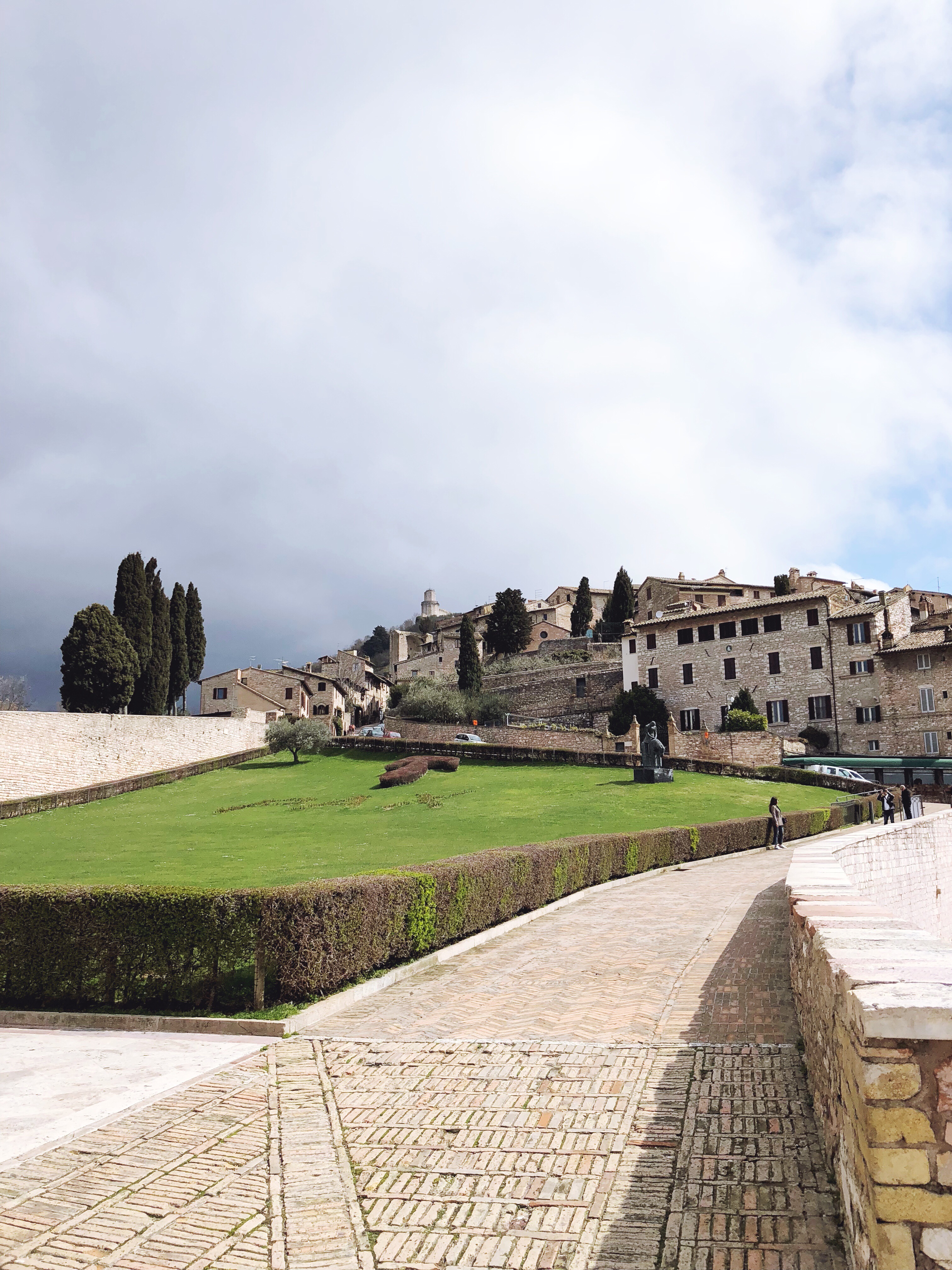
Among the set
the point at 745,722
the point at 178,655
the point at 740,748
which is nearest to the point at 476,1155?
the point at 740,748

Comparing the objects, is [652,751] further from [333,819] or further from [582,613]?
[582,613]

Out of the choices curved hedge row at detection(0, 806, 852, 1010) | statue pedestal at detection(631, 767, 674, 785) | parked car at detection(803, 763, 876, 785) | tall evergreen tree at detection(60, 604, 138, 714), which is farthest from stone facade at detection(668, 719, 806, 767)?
curved hedge row at detection(0, 806, 852, 1010)

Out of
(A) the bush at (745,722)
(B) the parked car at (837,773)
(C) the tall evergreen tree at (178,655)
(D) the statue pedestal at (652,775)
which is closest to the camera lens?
(D) the statue pedestal at (652,775)

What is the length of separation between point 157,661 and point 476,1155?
53.6 m

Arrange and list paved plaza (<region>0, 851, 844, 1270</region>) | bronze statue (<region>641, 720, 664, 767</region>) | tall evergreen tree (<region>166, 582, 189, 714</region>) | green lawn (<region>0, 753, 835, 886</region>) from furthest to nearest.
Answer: tall evergreen tree (<region>166, 582, 189, 714</region>) < bronze statue (<region>641, 720, 664, 767</region>) < green lawn (<region>0, 753, 835, 886</region>) < paved plaza (<region>0, 851, 844, 1270</region>)

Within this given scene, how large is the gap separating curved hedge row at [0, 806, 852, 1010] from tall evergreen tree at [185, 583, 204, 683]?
188 feet

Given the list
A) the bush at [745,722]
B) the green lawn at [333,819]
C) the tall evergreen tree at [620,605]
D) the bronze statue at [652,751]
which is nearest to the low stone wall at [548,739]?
the green lawn at [333,819]

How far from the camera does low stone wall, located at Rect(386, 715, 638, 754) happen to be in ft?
158

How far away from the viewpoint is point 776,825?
2575 cm

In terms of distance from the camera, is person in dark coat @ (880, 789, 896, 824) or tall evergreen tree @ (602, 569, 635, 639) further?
tall evergreen tree @ (602, 569, 635, 639)

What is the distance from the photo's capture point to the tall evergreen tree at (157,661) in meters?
54.6

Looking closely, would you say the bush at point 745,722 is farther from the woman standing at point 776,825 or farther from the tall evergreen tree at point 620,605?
the tall evergreen tree at point 620,605

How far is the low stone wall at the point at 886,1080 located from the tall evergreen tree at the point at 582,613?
3417 inches

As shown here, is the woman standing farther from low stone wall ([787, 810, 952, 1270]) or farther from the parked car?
low stone wall ([787, 810, 952, 1270])
